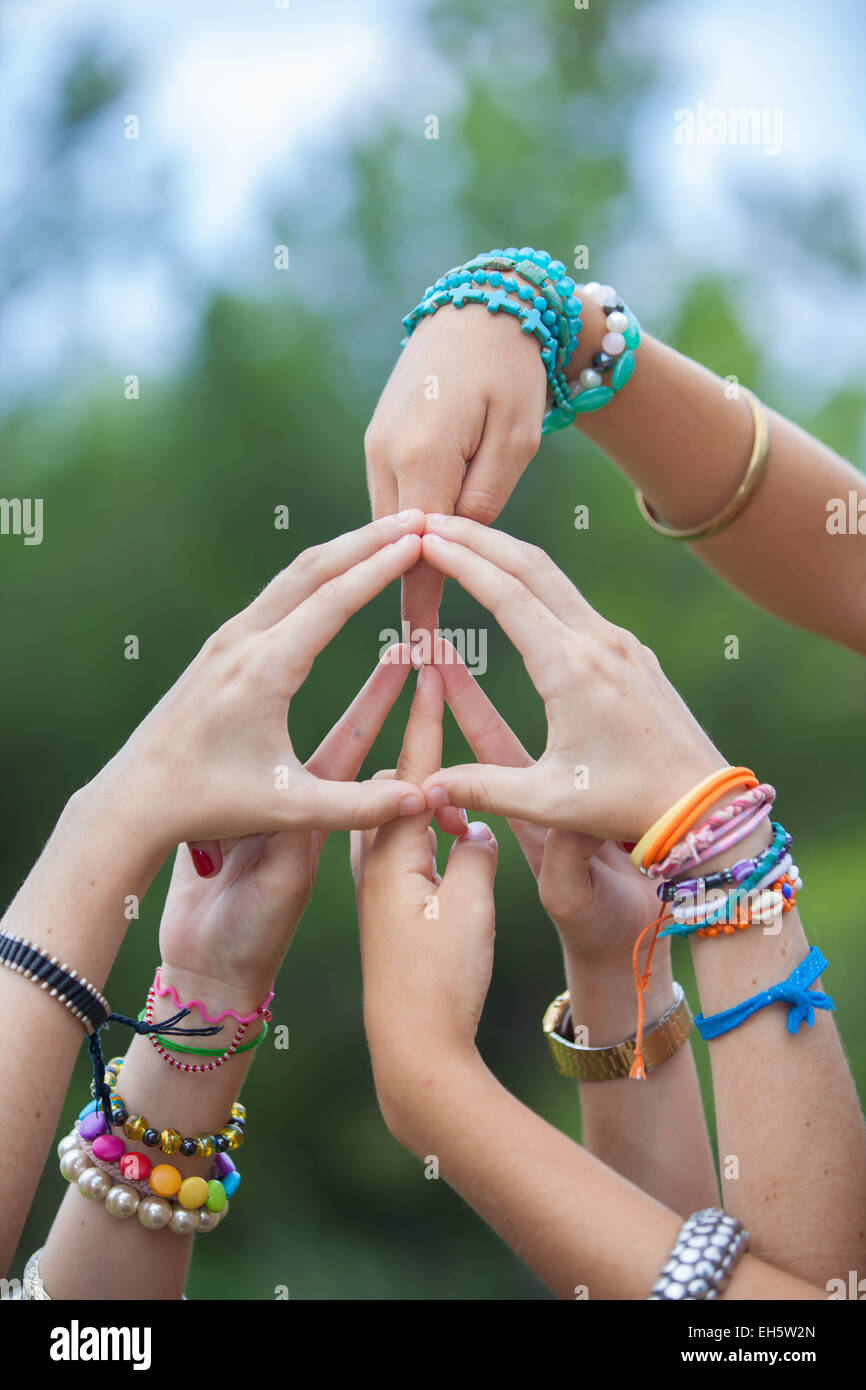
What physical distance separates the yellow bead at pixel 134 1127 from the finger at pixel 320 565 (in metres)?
0.45

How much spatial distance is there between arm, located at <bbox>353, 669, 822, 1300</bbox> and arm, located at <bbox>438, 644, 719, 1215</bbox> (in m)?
0.15

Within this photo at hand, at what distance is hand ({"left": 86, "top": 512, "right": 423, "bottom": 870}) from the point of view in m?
0.94

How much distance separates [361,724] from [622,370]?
48cm

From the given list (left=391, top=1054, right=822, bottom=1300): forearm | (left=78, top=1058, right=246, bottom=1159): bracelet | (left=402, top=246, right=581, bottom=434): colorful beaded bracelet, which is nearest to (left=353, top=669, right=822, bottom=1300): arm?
(left=391, top=1054, right=822, bottom=1300): forearm

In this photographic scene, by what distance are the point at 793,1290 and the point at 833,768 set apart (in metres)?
2.86

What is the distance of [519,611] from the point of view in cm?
99

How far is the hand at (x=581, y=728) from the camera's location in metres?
0.93

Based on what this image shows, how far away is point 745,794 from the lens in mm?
918

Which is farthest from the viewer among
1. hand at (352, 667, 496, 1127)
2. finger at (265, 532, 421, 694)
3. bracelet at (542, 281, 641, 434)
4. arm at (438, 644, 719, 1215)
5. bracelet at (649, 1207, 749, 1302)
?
bracelet at (542, 281, 641, 434)

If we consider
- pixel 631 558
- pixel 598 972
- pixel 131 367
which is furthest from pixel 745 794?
pixel 131 367

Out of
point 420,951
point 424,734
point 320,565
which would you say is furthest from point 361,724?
point 420,951

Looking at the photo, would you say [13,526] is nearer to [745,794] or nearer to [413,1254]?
[413,1254]

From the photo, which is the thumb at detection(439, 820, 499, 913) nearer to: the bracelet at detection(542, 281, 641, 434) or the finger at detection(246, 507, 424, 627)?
the finger at detection(246, 507, 424, 627)

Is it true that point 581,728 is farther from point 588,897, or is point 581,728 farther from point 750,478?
point 750,478
